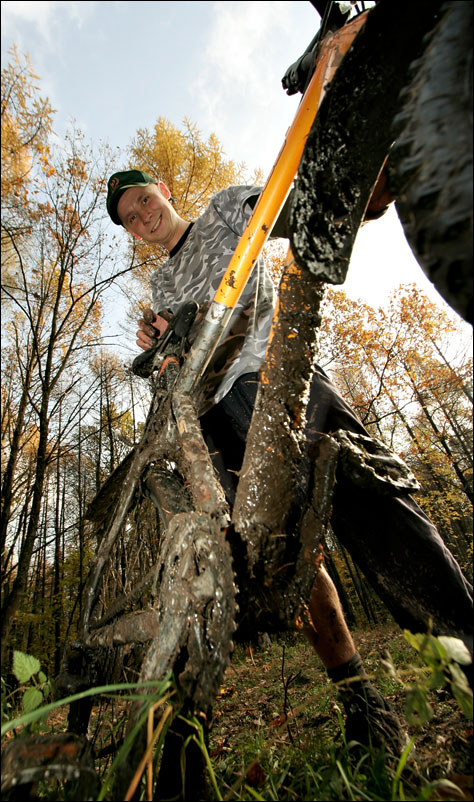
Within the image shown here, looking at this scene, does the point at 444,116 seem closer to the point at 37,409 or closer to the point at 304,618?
the point at 304,618

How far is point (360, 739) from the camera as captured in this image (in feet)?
4.37

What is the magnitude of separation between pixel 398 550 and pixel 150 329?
1.54 metres

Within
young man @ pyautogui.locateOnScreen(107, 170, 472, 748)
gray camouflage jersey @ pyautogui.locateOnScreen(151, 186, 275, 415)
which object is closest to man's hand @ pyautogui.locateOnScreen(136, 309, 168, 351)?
young man @ pyautogui.locateOnScreen(107, 170, 472, 748)

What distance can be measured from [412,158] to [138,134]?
44.6 feet

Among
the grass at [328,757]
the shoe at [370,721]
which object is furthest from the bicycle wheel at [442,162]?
the shoe at [370,721]

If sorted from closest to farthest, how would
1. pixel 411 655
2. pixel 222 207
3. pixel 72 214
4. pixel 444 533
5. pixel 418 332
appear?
pixel 222 207 < pixel 72 214 < pixel 411 655 < pixel 418 332 < pixel 444 533

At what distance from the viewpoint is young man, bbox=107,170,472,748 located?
3.71ft

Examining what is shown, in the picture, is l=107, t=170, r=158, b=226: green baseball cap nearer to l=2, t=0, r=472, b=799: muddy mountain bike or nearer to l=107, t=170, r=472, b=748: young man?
l=107, t=170, r=472, b=748: young man

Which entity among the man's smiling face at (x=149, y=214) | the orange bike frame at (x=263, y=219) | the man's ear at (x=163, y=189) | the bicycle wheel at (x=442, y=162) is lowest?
the bicycle wheel at (x=442, y=162)

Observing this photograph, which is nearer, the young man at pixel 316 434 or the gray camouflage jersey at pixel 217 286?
the young man at pixel 316 434

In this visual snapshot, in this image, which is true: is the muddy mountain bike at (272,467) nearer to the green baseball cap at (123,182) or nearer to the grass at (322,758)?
the grass at (322,758)

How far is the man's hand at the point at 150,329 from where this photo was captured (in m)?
1.84

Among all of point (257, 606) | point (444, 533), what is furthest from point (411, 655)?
point (444, 533)

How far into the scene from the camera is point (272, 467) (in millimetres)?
1004
